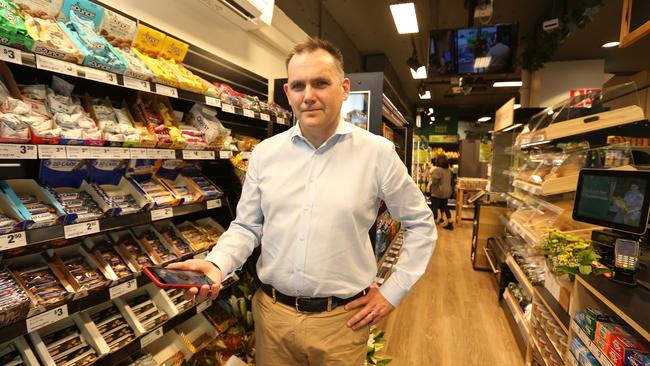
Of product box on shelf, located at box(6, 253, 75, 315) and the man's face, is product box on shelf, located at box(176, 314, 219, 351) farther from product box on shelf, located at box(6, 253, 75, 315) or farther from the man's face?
the man's face

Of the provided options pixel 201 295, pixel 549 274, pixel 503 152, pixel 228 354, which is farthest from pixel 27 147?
pixel 503 152

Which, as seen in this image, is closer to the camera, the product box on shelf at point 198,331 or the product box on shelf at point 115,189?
the product box on shelf at point 115,189

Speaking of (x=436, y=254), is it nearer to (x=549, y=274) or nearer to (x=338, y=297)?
(x=549, y=274)

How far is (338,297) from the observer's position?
1.39 meters

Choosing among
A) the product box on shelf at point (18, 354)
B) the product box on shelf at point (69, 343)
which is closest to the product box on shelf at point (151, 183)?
the product box on shelf at point (69, 343)

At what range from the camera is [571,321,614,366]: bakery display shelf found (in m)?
1.47

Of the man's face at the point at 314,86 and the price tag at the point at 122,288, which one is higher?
the man's face at the point at 314,86

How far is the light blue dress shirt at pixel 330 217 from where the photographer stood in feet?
4.46

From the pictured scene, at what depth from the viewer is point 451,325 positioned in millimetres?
3539

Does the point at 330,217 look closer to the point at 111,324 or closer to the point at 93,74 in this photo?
the point at 93,74

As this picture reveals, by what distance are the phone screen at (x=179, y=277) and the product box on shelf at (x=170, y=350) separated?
3.89ft

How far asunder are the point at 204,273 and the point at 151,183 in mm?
1011

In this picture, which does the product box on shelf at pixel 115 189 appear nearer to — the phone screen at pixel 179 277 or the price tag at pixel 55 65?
the price tag at pixel 55 65

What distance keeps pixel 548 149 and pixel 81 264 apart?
4.40 m
